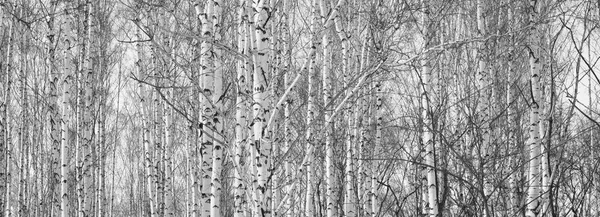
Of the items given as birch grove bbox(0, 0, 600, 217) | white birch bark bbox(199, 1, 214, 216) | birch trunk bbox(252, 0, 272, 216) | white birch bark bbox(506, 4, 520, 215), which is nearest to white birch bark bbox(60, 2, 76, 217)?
birch grove bbox(0, 0, 600, 217)

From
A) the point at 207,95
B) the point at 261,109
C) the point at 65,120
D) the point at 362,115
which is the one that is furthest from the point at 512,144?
the point at 65,120

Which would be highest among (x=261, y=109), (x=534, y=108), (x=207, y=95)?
(x=207, y=95)

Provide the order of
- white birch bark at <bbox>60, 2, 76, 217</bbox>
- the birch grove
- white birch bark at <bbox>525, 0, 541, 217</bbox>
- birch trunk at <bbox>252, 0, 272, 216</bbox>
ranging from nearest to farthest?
the birch grove
birch trunk at <bbox>252, 0, 272, 216</bbox>
white birch bark at <bbox>525, 0, 541, 217</bbox>
white birch bark at <bbox>60, 2, 76, 217</bbox>

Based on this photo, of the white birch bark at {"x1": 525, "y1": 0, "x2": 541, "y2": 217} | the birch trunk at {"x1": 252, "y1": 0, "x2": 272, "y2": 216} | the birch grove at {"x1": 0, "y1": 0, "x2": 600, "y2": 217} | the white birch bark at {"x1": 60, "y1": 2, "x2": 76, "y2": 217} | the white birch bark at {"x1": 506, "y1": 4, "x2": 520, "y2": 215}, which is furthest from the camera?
the white birch bark at {"x1": 60, "y1": 2, "x2": 76, "y2": 217}

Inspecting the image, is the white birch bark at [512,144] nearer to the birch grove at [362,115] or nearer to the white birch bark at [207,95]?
the birch grove at [362,115]

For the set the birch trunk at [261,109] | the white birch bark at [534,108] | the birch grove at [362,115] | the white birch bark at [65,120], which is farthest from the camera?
the white birch bark at [65,120]

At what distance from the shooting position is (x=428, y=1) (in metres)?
7.34

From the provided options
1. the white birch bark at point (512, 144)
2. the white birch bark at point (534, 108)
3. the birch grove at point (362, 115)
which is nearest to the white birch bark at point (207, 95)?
the birch grove at point (362, 115)

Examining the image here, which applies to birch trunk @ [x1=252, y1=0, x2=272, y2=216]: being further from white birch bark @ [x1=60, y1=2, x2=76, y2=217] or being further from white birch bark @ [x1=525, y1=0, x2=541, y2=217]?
white birch bark @ [x1=60, y1=2, x2=76, y2=217]

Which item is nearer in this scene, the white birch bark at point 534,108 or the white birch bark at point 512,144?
the white birch bark at point 512,144

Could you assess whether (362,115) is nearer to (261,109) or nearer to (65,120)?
(65,120)

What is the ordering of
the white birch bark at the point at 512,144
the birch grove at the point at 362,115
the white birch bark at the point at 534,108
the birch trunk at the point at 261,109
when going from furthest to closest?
the white birch bark at the point at 534,108 → the birch trunk at the point at 261,109 → the white birch bark at the point at 512,144 → the birch grove at the point at 362,115

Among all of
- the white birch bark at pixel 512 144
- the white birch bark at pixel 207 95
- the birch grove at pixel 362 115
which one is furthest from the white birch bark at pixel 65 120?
the white birch bark at pixel 512 144

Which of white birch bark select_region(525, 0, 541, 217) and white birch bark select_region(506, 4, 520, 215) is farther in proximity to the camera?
white birch bark select_region(525, 0, 541, 217)
